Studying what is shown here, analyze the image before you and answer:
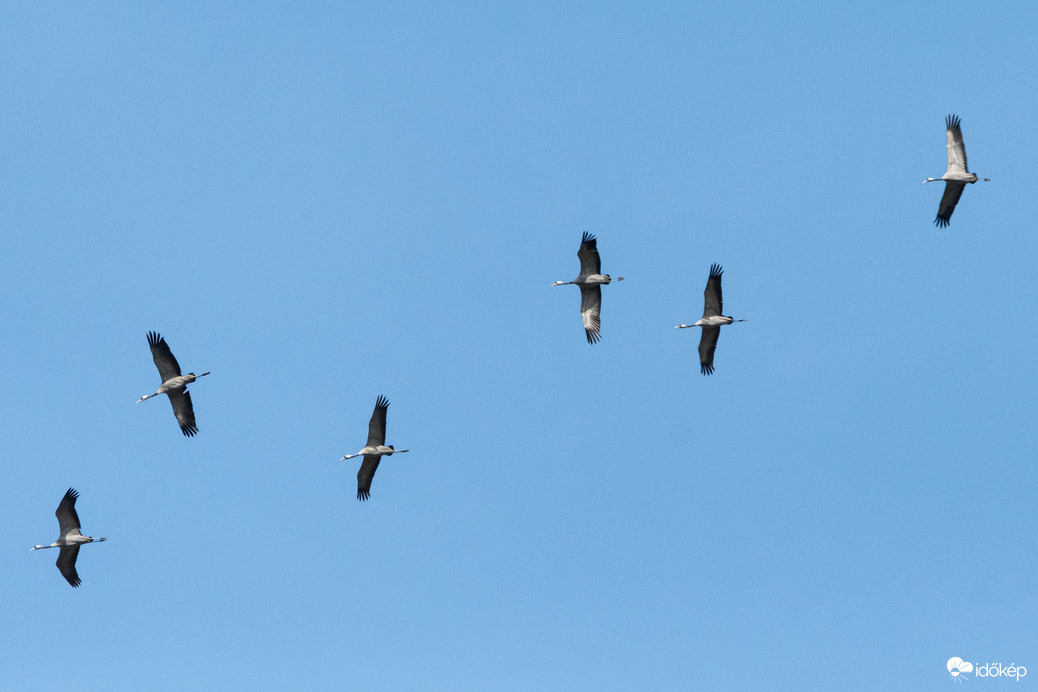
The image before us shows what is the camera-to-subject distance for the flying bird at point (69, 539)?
171 feet

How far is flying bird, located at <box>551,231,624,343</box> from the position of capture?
51625 mm

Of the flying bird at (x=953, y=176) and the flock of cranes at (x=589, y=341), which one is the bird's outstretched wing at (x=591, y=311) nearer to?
the flock of cranes at (x=589, y=341)

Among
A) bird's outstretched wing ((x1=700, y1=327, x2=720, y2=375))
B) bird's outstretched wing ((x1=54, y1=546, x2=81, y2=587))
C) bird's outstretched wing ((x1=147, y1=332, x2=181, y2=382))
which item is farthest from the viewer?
bird's outstretched wing ((x1=54, y1=546, x2=81, y2=587))

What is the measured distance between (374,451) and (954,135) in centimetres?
2390

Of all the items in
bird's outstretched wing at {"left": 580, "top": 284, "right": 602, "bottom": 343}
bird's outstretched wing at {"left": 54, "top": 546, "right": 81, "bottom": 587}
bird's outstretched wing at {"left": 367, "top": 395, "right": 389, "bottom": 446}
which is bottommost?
bird's outstretched wing at {"left": 54, "top": 546, "right": 81, "bottom": 587}

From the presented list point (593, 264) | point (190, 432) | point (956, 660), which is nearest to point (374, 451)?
point (190, 432)

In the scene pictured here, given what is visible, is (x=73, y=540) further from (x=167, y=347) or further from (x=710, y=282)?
(x=710, y=282)

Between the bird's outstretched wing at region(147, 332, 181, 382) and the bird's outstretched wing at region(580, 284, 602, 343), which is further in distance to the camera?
the bird's outstretched wing at region(580, 284, 602, 343)

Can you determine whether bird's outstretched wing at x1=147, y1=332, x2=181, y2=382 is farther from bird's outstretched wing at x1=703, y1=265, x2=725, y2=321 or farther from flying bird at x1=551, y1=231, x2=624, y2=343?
bird's outstretched wing at x1=703, y1=265, x2=725, y2=321

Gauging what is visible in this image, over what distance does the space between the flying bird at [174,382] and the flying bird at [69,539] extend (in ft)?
15.7

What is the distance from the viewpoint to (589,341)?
5266cm

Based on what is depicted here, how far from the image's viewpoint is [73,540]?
5281cm

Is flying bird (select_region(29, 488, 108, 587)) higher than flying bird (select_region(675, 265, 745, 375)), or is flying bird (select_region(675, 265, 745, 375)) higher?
flying bird (select_region(675, 265, 745, 375))

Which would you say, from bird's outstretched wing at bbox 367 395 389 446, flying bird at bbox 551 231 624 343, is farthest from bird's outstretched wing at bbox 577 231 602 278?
bird's outstretched wing at bbox 367 395 389 446
